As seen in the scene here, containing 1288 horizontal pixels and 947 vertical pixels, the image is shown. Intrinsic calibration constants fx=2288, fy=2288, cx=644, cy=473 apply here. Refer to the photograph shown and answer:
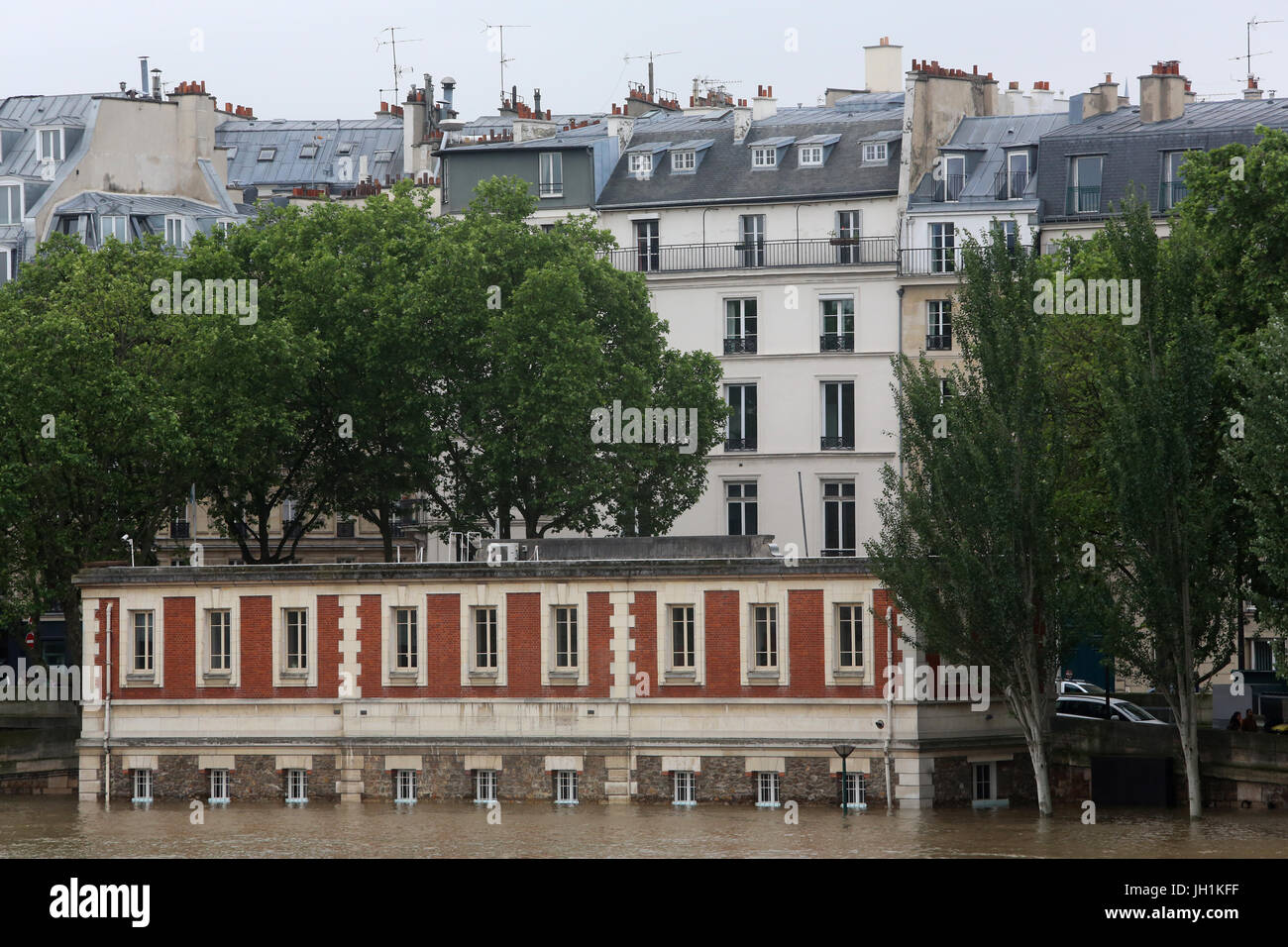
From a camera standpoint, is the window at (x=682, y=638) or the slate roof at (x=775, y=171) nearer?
the window at (x=682, y=638)

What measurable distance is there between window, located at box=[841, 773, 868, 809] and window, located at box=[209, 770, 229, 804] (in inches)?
646

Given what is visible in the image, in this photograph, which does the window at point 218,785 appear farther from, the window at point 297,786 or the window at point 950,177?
the window at point 950,177

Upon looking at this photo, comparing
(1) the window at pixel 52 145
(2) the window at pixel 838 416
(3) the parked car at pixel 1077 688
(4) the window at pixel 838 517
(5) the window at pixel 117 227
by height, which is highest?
(1) the window at pixel 52 145

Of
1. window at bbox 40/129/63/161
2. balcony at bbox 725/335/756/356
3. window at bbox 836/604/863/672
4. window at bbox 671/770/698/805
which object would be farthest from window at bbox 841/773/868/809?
window at bbox 40/129/63/161

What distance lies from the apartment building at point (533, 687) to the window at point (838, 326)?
81.4 feet

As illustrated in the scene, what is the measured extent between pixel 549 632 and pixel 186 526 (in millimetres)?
34538

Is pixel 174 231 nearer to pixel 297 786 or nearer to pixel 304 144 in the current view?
pixel 304 144

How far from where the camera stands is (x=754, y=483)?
275ft

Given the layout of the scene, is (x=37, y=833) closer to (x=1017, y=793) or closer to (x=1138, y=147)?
(x=1017, y=793)

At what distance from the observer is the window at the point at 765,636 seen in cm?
5669

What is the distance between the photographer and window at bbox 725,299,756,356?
278ft

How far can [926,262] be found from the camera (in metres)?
82.9

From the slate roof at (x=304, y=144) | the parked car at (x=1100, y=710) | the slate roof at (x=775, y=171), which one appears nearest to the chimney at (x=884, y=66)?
the slate roof at (x=775, y=171)

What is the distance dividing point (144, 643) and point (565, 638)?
38.8ft
